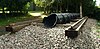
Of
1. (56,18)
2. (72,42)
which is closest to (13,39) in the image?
(72,42)

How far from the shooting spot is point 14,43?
9758 mm

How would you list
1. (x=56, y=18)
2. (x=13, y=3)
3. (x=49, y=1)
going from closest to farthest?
(x=56, y=18), (x=13, y=3), (x=49, y=1)

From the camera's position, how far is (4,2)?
25125mm

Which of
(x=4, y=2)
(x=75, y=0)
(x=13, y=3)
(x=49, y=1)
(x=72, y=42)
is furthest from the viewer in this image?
(x=49, y=1)

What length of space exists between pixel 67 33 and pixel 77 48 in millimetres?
997

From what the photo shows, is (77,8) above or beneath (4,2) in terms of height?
beneath

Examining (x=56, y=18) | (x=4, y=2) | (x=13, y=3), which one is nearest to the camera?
(x=56, y=18)

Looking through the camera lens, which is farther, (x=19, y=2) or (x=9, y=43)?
(x=19, y=2)

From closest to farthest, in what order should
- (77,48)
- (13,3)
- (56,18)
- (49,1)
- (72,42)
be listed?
(77,48) → (72,42) → (56,18) → (13,3) → (49,1)

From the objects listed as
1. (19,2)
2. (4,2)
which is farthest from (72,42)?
(19,2)

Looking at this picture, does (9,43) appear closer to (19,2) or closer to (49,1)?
(19,2)

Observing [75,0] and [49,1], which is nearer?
[75,0]

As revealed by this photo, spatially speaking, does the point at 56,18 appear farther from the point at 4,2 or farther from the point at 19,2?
the point at 19,2

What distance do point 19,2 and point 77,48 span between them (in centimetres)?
2108
